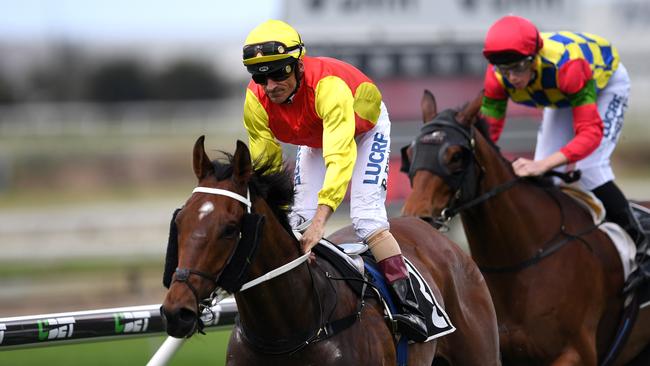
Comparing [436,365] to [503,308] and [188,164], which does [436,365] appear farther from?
[188,164]

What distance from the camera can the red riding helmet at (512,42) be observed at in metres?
4.98

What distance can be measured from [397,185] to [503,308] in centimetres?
307

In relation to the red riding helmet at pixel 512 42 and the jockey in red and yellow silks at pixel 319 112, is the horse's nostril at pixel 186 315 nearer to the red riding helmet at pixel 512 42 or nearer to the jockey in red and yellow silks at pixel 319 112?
the jockey in red and yellow silks at pixel 319 112

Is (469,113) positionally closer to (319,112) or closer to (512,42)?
(512,42)

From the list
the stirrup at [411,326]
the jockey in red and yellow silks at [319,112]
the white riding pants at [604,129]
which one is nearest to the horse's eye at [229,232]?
the jockey in red and yellow silks at [319,112]

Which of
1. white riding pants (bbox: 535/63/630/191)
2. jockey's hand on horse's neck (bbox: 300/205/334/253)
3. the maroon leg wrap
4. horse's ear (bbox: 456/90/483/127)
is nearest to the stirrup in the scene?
the maroon leg wrap

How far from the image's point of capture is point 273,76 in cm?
354

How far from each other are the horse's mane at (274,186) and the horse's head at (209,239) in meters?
0.07

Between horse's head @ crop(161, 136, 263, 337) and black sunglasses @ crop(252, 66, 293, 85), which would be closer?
horse's head @ crop(161, 136, 263, 337)

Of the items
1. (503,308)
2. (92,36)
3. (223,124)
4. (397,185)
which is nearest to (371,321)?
(503,308)

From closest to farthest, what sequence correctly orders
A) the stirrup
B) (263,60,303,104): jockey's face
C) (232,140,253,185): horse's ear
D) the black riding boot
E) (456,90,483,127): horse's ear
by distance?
(232,140,253,185): horse's ear → (263,60,303,104): jockey's face → the stirrup → (456,90,483,127): horse's ear → the black riding boot

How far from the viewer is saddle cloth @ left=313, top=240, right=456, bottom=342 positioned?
3.71 metres

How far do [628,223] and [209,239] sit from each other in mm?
2866

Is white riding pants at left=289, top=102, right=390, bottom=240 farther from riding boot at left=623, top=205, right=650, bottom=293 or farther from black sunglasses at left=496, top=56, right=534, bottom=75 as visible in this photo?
riding boot at left=623, top=205, right=650, bottom=293
